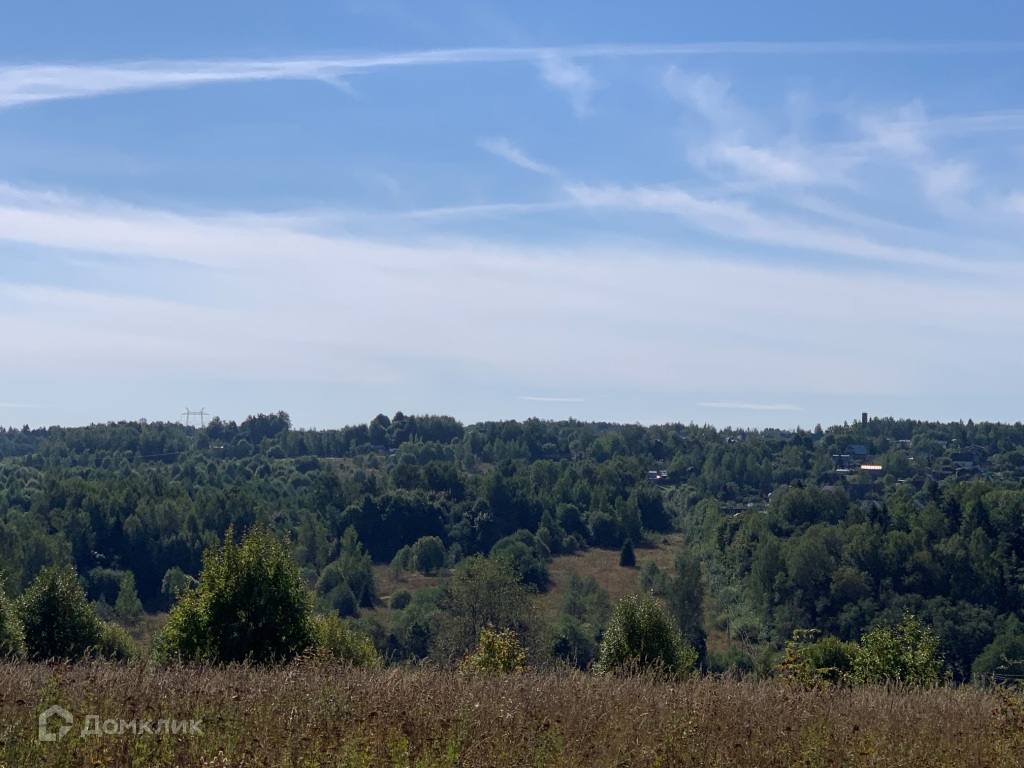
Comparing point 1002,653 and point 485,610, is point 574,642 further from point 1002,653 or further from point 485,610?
point 1002,653

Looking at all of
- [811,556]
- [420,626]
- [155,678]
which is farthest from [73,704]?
[811,556]

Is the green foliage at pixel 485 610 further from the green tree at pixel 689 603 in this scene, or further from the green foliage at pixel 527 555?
the green foliage at pixel 527 555

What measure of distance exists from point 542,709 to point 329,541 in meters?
131

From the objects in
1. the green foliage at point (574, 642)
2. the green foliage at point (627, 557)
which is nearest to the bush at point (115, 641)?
the green foliage at point (574, 642)

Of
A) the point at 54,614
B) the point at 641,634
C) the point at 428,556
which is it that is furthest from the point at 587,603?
the point at 54,614

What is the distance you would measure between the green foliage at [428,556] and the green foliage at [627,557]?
24.3m

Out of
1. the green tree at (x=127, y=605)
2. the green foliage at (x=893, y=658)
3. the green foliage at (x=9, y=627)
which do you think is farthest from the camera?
the green tree at (x=127, y=605)

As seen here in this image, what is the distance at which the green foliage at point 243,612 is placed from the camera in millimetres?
18703

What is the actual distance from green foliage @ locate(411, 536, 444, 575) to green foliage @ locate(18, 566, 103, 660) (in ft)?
328

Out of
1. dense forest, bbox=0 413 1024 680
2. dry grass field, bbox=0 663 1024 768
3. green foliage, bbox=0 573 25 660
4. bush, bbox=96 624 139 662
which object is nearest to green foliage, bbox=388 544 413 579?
dense forest, bbox=0 413 1024 680

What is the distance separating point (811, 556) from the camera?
105 meters
